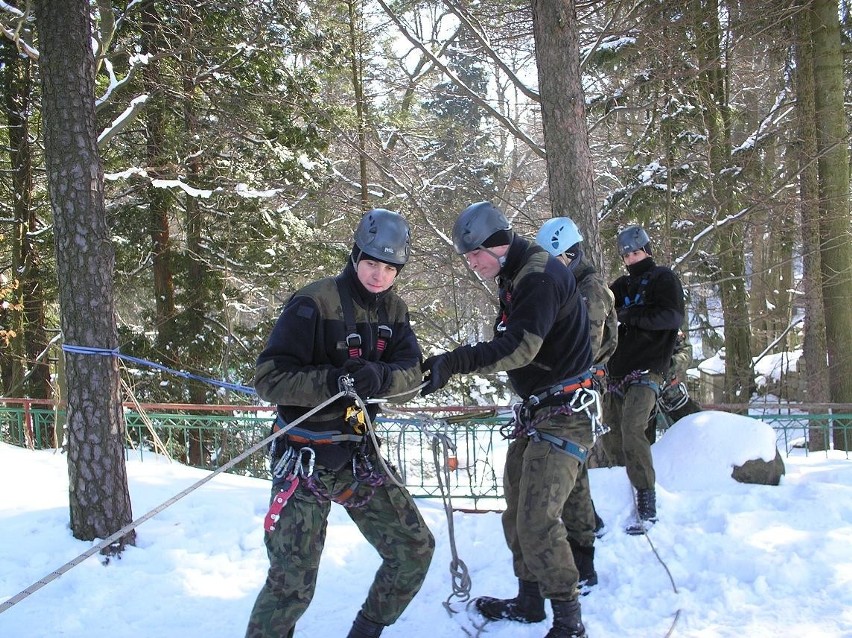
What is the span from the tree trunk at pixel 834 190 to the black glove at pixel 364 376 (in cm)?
1074

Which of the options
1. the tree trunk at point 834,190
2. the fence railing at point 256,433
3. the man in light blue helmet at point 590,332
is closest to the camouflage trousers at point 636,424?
the man in light blue helmet at point 590,332

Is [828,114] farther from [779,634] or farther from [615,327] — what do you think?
[779,634]

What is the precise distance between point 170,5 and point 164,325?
18.8ft

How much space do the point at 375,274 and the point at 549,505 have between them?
1.55 m

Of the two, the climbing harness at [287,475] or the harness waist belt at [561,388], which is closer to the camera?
the climbing harness at [287,475]

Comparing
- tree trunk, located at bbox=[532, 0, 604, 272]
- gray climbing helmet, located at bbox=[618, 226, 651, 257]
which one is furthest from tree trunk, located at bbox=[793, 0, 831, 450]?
gray climbing helmet, located at bbox=[618, 226, 651, 257]

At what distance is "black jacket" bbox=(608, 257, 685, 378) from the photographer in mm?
5539

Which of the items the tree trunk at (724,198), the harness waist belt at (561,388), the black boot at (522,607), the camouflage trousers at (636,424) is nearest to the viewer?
the harness waist belt at (561,388)

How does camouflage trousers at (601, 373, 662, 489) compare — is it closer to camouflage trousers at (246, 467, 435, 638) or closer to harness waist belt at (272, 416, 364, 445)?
camouflage trousers at (246, 467, 435, 638)

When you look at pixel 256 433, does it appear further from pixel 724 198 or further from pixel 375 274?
pixel 724 198

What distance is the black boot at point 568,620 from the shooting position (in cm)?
347

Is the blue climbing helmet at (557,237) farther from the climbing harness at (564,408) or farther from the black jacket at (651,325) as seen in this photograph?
the black jacket at (651,325)

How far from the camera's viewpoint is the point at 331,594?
473 cm

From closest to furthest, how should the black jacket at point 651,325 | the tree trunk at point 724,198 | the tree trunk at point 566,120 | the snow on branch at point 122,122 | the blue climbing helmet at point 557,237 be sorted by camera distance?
the blue climbing helmet at point 557,237
the black jacket at point 651,325
the tree trunk at point 566,120
the snow on branch at point 122,122
the tree trunk at point 724,198
